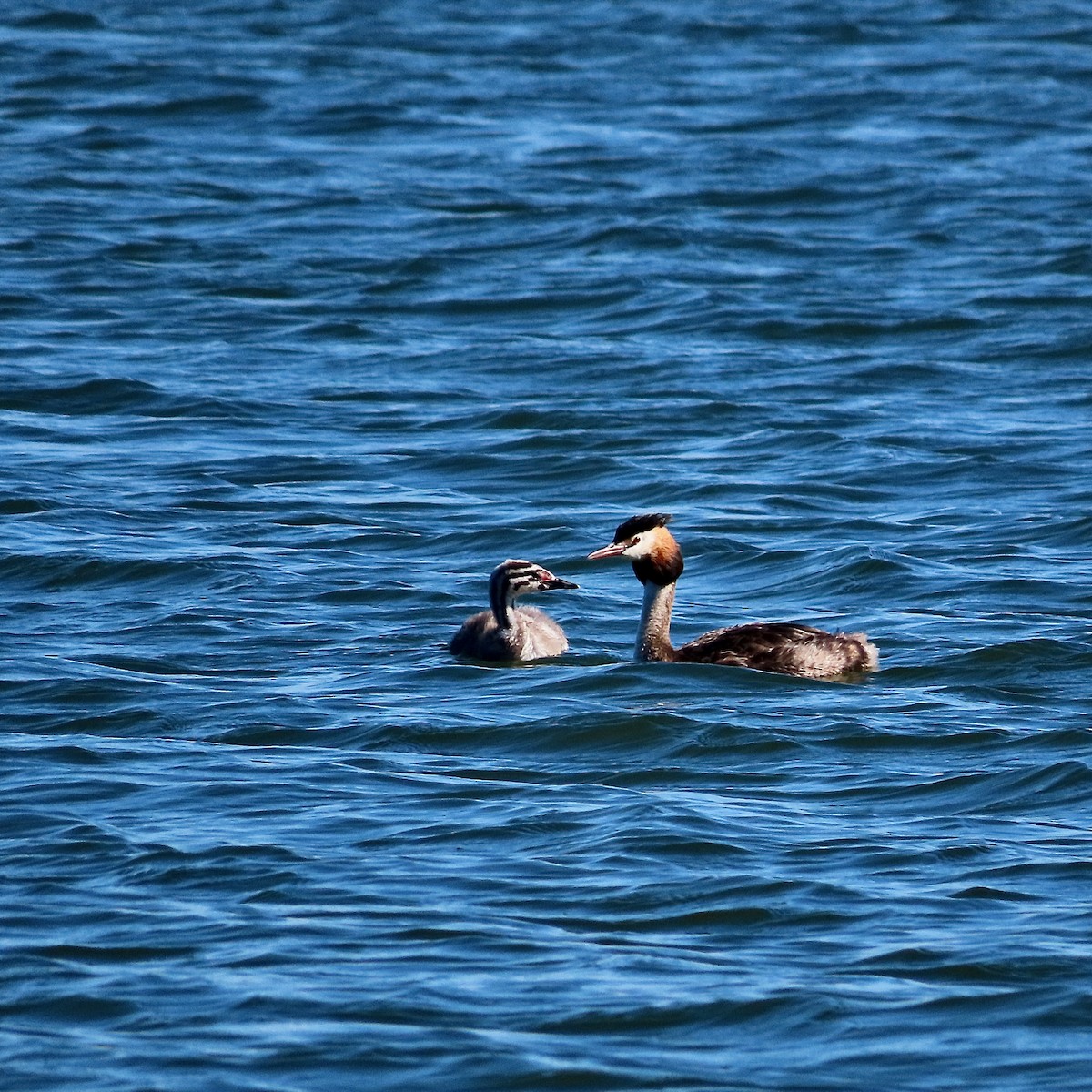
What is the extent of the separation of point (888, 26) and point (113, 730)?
88.3 feet

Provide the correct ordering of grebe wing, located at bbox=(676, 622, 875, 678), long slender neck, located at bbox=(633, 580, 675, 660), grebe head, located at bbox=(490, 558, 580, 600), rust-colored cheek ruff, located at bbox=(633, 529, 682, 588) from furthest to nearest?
grebe head, located at bbox=(490, 558, 580, 600)
rust-colored cheek ruff, located at bbox=(633, 529, 682, 588)
long slender neck, located at bbox=(633, 580, 675, 660)
grebe wing, located at bbox=(676, 622, 875, 678)

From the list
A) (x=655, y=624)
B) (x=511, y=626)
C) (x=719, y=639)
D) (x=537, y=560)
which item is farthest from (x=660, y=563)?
(x=537, y=560)

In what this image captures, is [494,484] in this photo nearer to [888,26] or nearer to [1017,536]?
[1017,536]

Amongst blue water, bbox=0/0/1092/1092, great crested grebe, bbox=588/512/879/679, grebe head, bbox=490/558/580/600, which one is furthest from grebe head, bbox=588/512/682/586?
blue water, bbox=0/0/1092/1092

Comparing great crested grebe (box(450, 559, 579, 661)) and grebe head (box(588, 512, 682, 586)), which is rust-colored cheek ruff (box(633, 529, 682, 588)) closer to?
grebe head (box(588, 512, 682, 586))

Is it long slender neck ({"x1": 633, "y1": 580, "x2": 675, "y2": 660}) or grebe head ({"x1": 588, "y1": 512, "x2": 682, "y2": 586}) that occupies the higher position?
grebe head ({"x1": 588, "y1": 512, "x2": 682, "y2": 586})

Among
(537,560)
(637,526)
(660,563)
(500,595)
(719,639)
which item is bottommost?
(537,560)

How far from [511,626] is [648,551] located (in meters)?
0.80

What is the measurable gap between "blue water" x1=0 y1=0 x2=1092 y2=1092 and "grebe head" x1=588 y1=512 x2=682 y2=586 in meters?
0.62

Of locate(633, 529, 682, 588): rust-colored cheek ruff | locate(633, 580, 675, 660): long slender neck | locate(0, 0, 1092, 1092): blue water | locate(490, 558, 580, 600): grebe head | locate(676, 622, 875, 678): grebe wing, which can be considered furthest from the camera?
locate(490, 558, 580, 600): grebe head

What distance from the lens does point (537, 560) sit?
14.7 metres

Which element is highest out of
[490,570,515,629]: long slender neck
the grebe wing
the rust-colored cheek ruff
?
the rust-colored cheek ruff

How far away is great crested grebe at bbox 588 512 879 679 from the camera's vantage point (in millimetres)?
11727

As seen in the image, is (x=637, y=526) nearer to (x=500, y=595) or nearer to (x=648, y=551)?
(x=648, y=551)
